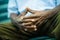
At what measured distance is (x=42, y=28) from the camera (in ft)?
6.74

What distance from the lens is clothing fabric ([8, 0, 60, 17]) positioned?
2303 mm

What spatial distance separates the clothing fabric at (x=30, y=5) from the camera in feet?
7.55

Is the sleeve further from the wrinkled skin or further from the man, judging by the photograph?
the wrinkled skin

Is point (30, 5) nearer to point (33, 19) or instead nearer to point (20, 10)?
point (20, 10)

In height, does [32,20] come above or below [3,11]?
below

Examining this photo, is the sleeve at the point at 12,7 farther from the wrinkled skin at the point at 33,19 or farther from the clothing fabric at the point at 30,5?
the wrinkled skin at the point at 33,19

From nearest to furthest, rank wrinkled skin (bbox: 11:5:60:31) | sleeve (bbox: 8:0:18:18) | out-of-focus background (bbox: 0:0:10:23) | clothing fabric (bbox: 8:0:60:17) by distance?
wrinkled skin (bbox: 11:5:60:31)
clothing fabric (bbox: 8:0:60:17)
sleeve (bbox: 8:0:18:18)
out-of-focus background (bbox: 0:0:10:23)

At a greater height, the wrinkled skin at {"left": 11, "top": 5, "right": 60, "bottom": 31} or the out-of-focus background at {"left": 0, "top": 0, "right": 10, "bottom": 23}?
the out-of-focus background at {"left": 0, "top": 0, "right": 10, "bottom": 23}

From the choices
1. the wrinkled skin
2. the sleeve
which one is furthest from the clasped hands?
the sleeve

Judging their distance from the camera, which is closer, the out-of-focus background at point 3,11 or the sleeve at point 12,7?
the sleeve at point 12,7

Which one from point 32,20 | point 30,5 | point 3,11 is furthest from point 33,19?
point 3,11

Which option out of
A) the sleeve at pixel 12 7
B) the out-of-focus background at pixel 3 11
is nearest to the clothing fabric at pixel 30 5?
the sleeve at pixel 12 7

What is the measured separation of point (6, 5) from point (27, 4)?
14.3 inches

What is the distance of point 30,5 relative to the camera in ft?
7.70
